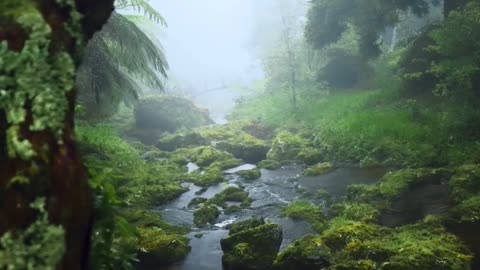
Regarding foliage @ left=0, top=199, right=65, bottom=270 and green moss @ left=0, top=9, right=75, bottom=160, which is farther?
green moss @ left=0, top=9, right=75, bottom=160

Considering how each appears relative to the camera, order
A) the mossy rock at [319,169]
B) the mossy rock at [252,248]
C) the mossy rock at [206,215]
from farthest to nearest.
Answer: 1. the mossy rock at [319,169]
2. the mossy rock at [206,215]
3. the mossy rock at [252,248]

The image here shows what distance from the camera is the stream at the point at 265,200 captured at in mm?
8117

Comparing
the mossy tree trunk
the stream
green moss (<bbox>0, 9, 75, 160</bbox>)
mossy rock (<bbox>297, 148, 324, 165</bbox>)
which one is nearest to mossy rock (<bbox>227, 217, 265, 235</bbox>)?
the stream

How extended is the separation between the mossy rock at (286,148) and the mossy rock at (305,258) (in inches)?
362

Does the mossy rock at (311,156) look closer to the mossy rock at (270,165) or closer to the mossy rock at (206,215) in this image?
the mossy rock at (270,165)

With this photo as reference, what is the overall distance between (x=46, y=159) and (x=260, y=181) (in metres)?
11.1

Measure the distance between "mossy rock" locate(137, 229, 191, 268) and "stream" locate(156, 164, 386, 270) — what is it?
170 millimetres

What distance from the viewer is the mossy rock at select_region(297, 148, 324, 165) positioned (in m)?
15.4

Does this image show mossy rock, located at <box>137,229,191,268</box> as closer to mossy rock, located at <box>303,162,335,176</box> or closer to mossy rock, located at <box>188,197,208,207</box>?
mossy rock, located at <box>188,197,208,207</box>

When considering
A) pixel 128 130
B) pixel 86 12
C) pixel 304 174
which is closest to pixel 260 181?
pixel 304 174

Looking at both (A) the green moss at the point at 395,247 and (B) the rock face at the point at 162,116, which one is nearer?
(A) the green moss at the point at 395,247

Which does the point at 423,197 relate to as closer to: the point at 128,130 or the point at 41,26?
the point at 41,26

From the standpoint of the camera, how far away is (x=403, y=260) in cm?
639

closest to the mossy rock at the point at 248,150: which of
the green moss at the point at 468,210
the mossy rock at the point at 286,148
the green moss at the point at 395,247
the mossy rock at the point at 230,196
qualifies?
the mossy rock at the point at 286,148
